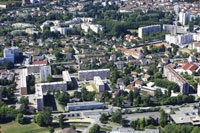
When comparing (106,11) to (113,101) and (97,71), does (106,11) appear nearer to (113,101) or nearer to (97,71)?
(97,71)

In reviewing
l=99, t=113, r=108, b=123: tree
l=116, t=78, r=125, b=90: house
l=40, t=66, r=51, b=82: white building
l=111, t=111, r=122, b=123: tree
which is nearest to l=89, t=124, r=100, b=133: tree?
l=99, t=113, r=108, b=123: tree

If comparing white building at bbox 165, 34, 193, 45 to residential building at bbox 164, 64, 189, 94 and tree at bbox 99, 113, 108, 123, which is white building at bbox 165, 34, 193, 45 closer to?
residential building at bbox 164, 64, 189, 94

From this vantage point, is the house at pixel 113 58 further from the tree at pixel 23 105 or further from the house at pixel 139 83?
the tree at pixel 23 105

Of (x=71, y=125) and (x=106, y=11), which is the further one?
(x=106, y=11)

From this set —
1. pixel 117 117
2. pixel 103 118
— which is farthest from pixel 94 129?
pixel 117 117

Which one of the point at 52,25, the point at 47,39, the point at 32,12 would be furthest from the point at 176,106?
the point at 32,12
